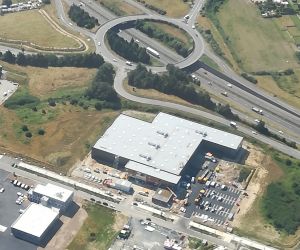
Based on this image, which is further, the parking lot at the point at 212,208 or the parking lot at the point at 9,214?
the parking lot at the point at 212,208

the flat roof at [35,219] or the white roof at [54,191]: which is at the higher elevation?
the white roof at [54,191]

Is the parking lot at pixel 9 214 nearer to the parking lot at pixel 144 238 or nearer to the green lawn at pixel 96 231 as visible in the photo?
the green lawn at pixel 96 231

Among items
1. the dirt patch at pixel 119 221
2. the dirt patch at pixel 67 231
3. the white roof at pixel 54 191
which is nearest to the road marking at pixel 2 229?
the dirt patch at pixel 67 231

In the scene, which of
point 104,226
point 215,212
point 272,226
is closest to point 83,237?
point 104,226

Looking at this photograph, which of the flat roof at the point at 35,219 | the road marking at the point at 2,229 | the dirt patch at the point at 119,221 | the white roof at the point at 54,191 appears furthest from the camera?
the white roof at the point at 54,191

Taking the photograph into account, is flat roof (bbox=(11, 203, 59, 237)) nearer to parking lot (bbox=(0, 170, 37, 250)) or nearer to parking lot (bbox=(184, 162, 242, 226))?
parking lot (bbox=(0, 170, 37, 250))

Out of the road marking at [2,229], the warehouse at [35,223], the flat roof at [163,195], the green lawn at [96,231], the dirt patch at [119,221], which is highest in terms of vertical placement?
the flat roof at [163,195]
